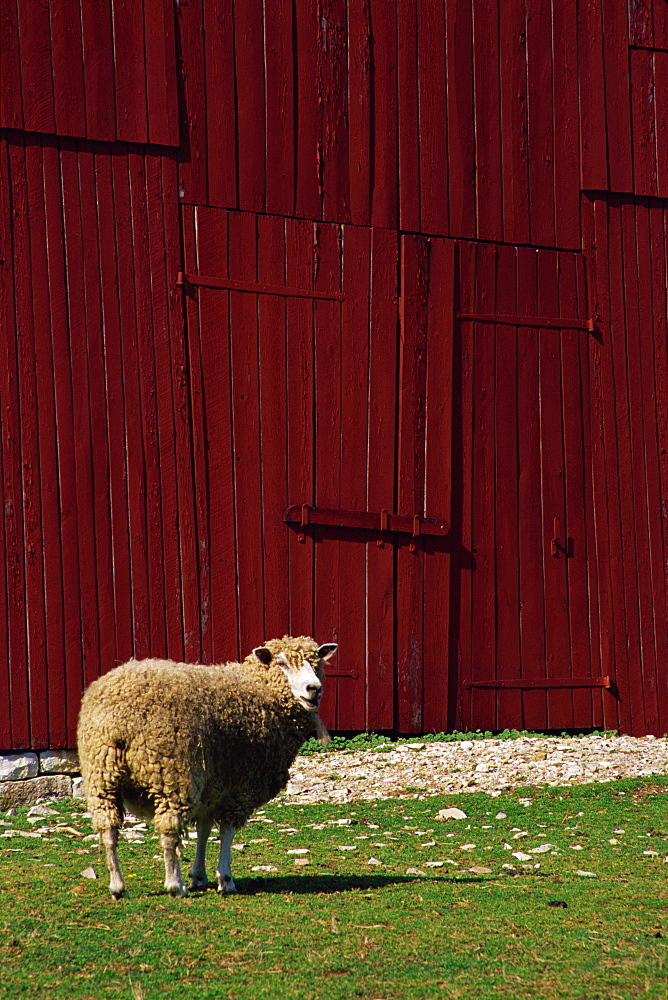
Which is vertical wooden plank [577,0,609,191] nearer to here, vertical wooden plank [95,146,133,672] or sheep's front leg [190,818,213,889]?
Result: vertical wooden plank [95,146,133,672]

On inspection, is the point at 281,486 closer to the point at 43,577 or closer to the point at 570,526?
the point at 43,577

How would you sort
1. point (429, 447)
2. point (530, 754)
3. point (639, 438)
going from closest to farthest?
point (530, 754) < point (429, 447) < point (639, 438)

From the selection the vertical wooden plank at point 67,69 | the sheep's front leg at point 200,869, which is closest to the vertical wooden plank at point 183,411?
the vertical wooden plank at point 67,69

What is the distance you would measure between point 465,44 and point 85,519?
6.79 meters

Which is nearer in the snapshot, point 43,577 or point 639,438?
point 43,577

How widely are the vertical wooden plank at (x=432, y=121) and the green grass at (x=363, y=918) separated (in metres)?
6.71

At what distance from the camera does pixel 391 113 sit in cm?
1326

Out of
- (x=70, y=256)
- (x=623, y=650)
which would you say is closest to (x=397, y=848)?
(x=623, y=650)

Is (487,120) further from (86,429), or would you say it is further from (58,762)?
(58,762)

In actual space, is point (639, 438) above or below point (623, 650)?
above

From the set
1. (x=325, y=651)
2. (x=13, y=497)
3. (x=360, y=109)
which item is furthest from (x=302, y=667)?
(x=360, y=109)

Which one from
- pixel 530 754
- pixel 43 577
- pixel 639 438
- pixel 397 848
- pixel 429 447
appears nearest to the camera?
pixel 397 848

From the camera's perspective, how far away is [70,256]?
11.8 meters

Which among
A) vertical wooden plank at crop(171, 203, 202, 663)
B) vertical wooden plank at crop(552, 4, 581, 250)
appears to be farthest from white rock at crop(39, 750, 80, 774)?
vertical wooden plank at crop(552, 4, 581, 250)
